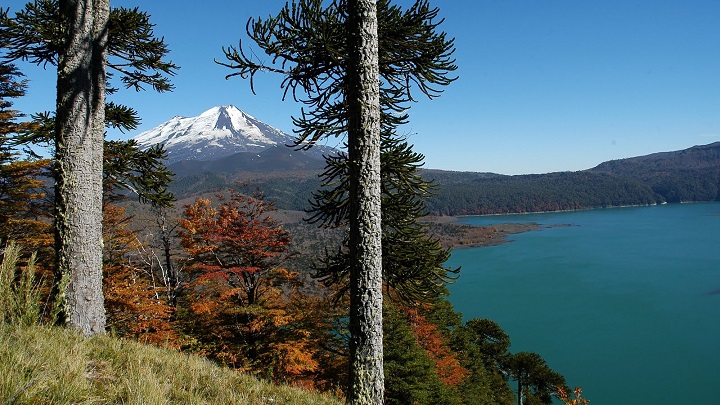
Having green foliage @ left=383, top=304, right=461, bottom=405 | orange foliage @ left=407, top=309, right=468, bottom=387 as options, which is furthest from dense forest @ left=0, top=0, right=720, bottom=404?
orange foliage @ left=407, top=309, right=468, bottom=387

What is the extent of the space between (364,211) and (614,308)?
58.4 m

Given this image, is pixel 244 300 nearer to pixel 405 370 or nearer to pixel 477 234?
pixel 405 370

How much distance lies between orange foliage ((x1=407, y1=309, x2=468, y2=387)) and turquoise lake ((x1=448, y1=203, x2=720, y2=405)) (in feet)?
50.5

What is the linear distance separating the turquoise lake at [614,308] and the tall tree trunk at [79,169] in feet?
110

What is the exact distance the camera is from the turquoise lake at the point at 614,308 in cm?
3200

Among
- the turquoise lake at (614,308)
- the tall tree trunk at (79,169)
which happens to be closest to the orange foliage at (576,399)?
the turquoise lake at (614,308)

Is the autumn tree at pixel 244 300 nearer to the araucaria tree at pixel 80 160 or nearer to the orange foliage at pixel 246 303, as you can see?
the orange foliage at pixel 246 303

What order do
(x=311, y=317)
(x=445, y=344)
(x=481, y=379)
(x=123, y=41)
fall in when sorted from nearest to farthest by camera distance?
1. (x=123, y=41)
2. (x=311, y=317)
3. (x=445, y=344)
4. (x=481, y=379)

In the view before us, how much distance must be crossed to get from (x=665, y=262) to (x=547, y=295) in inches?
1425

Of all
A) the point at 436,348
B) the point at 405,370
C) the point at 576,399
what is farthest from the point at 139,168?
the point at 576,399

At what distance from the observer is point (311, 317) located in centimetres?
1297

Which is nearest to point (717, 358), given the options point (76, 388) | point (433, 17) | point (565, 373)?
point (565, 373)

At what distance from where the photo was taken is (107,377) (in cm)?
305

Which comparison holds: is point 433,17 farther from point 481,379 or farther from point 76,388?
point 481,379
